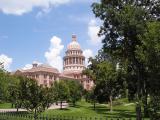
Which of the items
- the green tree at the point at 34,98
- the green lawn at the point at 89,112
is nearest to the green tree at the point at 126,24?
the green tree at the point at 34,98

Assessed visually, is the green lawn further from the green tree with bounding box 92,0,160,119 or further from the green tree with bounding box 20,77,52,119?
the green tree with bounding box 92,0,160,119

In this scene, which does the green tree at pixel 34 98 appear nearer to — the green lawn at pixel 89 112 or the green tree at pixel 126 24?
the green tree at pixel 126 24

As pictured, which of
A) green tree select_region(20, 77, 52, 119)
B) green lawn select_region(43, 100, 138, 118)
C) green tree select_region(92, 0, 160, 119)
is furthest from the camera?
green lawn select_region(43, 100, 138, 118)

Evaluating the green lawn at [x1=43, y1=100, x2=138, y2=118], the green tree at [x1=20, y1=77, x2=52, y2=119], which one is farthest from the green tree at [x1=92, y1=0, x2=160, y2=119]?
the green lawn at [x1=43, y1=100, x2=138, y2=118]

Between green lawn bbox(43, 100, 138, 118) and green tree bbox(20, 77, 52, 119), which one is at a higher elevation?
green tree bbox(20, 77, 52, 119)

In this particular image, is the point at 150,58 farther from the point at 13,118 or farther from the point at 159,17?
the point at 13,118

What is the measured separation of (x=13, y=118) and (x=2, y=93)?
2496cm

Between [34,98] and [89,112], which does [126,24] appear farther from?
[89,112]

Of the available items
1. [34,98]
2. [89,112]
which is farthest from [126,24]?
[89,112]

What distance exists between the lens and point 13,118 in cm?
3391

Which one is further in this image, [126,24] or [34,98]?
[34,98]

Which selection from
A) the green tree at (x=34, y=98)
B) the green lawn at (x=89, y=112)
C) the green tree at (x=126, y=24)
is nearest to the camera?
the green tree at (x=126, y=24)

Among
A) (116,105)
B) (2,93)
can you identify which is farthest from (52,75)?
(2,93)

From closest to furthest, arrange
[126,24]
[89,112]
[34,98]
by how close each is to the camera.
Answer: [126,24], [34,98], [89,112]
